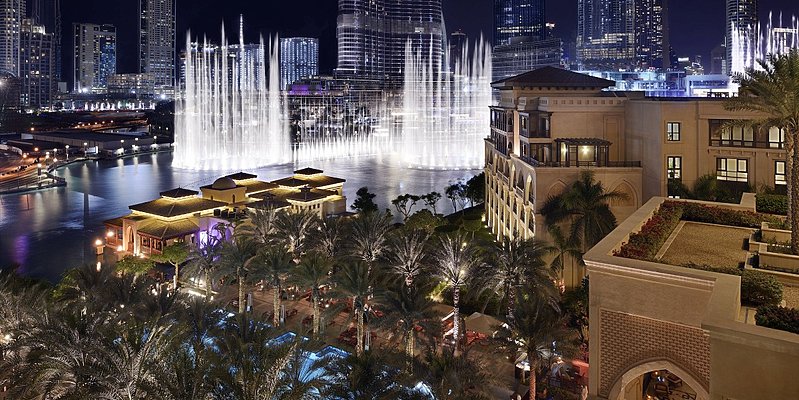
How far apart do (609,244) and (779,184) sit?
1387 centimetres

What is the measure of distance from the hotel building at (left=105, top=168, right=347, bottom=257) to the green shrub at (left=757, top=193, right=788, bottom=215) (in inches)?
693

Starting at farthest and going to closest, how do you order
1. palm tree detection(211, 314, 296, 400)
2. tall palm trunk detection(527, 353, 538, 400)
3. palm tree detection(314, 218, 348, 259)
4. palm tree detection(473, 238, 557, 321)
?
1. palm tree detection(314, 218, 348, 259)
2. palm tree detection(473, 238, 557, 321)
3. tall palm trunk detection(527, 353, 538, 400)
4. palm tree detection(211, 314, 296, 400)

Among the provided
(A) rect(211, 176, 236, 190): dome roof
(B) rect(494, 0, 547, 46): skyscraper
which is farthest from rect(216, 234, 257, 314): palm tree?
(B) rect(494, 0, 547, 46): skyscraper

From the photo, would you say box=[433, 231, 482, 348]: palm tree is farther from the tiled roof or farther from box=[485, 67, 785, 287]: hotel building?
the tiled roof

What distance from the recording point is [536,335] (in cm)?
1352

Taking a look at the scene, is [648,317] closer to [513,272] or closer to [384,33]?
[513,272]

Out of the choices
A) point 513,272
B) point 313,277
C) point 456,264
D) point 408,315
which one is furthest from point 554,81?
point 408,315

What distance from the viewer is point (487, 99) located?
222 feet

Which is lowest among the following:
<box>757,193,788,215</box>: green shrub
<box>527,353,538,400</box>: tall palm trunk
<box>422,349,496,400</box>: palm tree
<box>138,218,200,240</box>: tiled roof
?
<box>527,353,538,400</box>: tall palm trunk

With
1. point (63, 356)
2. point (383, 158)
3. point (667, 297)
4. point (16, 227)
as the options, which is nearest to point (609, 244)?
point (667, 297)

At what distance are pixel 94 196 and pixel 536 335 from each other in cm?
4678

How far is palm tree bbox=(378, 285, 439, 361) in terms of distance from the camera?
1475 centimetres

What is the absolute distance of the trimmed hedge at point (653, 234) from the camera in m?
10.3

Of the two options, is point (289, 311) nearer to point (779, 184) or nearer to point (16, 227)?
point (779, 184)
